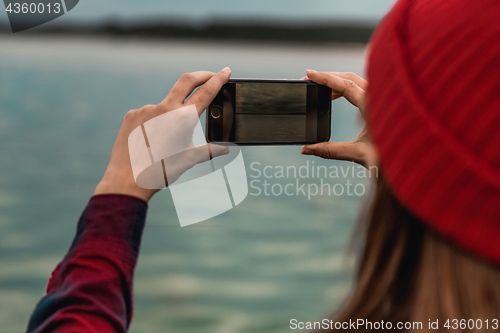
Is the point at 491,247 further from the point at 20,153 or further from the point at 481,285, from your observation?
the point at 20,153

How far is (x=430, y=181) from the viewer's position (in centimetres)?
40

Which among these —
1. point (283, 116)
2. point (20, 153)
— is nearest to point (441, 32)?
point (283, 116)

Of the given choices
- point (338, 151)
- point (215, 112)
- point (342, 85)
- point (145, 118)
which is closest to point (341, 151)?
point (338, 151)

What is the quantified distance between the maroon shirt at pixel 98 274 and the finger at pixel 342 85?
0.54 meters

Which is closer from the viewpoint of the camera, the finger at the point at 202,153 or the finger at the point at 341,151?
the finger at the point at 202,153

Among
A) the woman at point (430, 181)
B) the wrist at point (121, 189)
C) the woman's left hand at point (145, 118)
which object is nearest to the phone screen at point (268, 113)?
the woman's left hand at point (145, 118)

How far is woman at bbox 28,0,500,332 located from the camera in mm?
370

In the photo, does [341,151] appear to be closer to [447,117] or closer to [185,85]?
[185,85]

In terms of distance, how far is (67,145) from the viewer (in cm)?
959

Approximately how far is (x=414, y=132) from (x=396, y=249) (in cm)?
12

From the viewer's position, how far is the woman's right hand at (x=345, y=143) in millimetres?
952

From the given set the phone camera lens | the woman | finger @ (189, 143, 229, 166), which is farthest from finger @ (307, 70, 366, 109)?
the woman

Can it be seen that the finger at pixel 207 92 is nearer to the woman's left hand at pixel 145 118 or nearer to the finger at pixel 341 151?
the woman's left hand at pixel 145 118

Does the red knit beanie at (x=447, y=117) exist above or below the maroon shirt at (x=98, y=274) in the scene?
above
